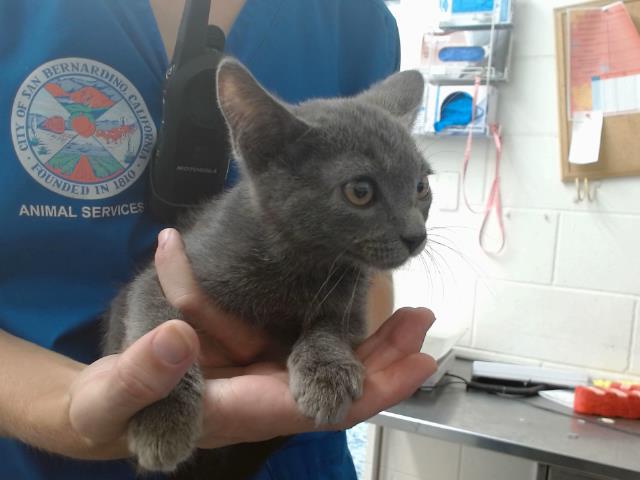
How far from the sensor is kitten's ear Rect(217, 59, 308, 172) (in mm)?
773

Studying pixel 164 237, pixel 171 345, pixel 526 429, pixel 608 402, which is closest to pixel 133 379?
pixel 171 345

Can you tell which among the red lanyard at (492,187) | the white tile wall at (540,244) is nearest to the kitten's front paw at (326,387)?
the white tile wall at (540,244)

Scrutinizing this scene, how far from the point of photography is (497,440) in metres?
1.41

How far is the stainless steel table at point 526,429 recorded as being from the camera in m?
1.32

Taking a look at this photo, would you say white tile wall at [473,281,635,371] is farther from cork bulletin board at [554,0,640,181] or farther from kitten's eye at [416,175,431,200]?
kitten's eye at [416,175,431,200]

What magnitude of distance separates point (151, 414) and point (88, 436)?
0.07 m

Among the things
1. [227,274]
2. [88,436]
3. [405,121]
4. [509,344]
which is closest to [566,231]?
[509,344]

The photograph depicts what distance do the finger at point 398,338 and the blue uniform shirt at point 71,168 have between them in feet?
1.11

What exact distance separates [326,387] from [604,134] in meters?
1.46

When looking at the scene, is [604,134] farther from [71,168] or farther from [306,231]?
[71,168]

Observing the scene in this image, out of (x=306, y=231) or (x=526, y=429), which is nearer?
(x=306, y=231)

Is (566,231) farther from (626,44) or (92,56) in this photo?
(92,56)

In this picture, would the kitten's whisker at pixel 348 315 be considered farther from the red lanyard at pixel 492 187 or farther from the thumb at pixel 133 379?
the red lanyard at pixel 492 187

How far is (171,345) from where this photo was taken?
21.0 inches
